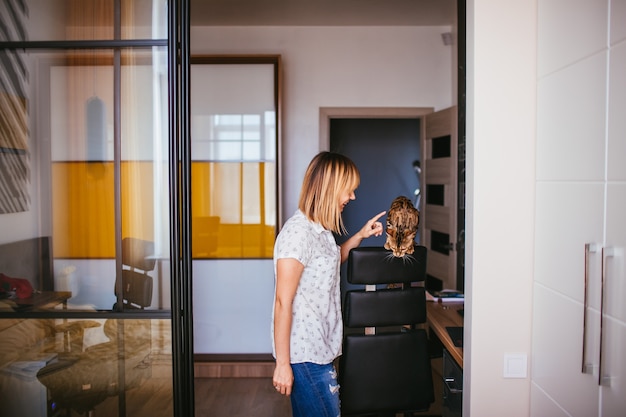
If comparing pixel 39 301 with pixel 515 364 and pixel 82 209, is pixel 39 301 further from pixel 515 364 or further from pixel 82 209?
pixel 515 364

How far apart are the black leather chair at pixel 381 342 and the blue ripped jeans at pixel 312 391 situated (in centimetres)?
32

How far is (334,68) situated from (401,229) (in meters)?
2.78

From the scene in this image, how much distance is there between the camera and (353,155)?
6840 mm

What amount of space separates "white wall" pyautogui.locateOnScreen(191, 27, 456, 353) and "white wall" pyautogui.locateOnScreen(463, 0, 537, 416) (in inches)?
113

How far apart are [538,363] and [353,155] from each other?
5045 millimetres

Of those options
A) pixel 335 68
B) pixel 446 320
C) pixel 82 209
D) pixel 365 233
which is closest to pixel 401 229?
pixel 365 233

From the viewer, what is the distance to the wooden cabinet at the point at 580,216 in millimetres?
1451

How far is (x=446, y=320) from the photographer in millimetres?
2688

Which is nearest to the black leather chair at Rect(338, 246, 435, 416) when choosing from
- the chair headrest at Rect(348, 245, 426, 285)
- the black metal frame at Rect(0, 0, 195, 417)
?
the chair headrest at Rect(348, 245, 426, 285)

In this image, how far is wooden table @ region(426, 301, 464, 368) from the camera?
7.45 ft

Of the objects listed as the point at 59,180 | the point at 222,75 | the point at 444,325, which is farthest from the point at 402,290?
the point at 222,75

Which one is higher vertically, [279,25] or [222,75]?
[279,25]

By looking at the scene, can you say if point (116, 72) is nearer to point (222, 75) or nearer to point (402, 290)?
point (402, 290)

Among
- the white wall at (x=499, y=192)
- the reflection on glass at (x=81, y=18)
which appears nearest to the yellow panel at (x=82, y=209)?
the reflection on glass at (x=81, y=18)
